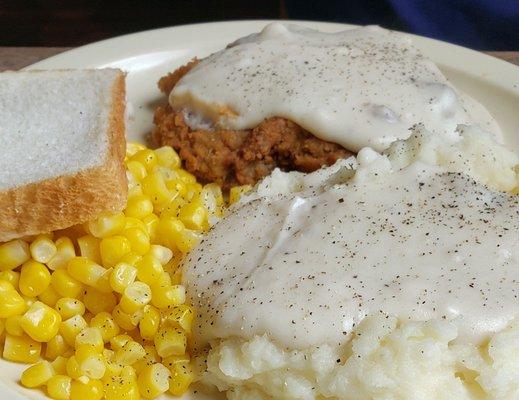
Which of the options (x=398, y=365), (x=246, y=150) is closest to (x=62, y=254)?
(x=246, y=150)

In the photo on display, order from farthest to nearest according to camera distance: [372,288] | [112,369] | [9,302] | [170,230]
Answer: [170,230] < [9,302] < [112,369] < [372,288]

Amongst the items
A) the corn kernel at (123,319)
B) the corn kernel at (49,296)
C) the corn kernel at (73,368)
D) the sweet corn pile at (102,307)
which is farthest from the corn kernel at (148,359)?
the corn kernel at (49,296)

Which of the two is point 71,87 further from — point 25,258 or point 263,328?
point 263,328

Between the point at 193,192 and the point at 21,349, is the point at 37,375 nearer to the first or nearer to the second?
the point at 21,349

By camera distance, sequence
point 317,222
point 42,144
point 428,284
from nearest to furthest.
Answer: point 428,284, point 317,222, point 42,144

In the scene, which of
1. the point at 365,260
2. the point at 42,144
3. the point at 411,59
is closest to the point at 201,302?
the point at 365,260

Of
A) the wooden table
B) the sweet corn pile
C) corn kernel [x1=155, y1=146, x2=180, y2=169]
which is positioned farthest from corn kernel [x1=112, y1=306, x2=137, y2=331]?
the wooden table
